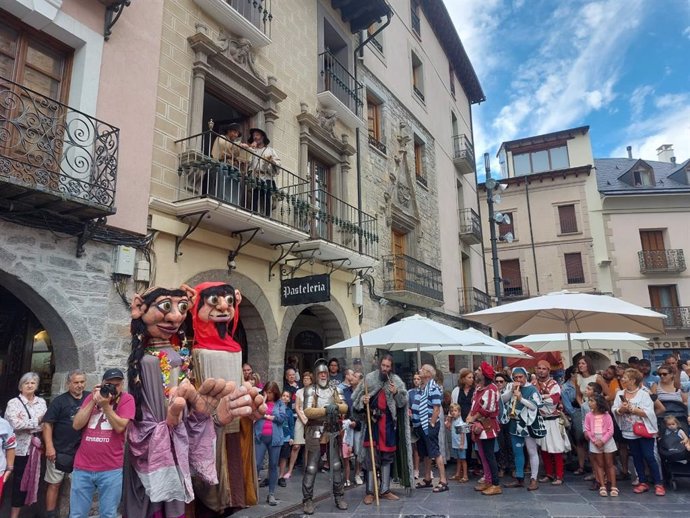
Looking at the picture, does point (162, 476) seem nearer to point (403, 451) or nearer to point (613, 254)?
point (403, 451)

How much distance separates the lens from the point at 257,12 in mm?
10180

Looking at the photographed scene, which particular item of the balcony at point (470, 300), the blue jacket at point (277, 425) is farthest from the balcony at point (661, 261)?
the blue jacket at point (277, 425)

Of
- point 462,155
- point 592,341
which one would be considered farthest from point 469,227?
point 592,341

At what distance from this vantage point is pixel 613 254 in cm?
2656

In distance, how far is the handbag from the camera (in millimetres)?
6702

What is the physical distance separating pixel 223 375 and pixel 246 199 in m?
6.14

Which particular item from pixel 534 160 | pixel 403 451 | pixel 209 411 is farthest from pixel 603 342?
pixel 534 160

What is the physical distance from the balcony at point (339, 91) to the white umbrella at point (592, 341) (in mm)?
7453

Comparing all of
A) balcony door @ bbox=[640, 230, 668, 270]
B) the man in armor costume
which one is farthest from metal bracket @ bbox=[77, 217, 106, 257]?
balcony door @ bbox=[640, 230, 668, 270]

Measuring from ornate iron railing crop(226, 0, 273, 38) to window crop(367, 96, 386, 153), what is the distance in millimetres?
4999

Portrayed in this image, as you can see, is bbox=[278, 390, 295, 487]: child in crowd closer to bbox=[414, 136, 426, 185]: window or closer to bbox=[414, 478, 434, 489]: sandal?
bbox=[414, 478, 434, 489]: sandal

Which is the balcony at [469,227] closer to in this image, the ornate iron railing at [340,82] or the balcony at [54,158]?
the ornate iron railing at [340,82]

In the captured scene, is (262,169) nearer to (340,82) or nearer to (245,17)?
(245,17)

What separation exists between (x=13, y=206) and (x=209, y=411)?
411 cm
